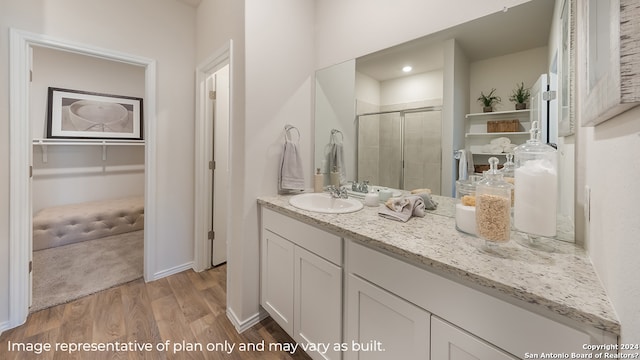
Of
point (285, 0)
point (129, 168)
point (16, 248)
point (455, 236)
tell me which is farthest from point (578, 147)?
point (129, 168)

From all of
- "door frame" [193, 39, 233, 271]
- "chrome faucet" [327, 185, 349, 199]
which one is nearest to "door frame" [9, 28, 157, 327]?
"door frame" [193, 39, 233, 271]

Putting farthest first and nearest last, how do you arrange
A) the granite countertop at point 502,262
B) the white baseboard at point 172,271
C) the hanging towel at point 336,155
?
1. the white baseboard at point 172,271
2. the hanging towel at point 336,155
3. the granite countertop at point 502,262

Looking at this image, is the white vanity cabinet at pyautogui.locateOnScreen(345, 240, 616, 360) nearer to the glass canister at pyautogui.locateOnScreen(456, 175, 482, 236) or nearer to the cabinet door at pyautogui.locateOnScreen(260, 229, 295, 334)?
the glass canister at pyautogui.locateOnScreen(456, 175, 482, 236)

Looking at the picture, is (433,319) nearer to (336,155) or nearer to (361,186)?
(361,186)

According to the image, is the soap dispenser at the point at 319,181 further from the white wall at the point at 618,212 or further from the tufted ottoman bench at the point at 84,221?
the tufted ottoman bench at the point at 84,221

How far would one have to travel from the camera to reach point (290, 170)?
183cm

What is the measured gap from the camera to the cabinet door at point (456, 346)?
0.71 metres

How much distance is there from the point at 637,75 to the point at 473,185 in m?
0.91

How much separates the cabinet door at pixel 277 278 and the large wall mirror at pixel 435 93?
72cm

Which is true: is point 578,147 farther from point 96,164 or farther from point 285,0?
point 96,164

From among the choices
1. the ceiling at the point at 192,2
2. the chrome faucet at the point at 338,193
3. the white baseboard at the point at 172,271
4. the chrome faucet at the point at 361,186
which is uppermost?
the ceiling at the point at 192,2

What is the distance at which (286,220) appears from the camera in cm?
151

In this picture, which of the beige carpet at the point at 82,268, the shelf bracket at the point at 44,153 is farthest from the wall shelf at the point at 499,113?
the shelf bracket at the point at 44,153

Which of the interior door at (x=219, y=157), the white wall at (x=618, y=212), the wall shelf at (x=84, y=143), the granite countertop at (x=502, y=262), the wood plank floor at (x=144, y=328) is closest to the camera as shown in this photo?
the white wall at (x=618, y=212)
